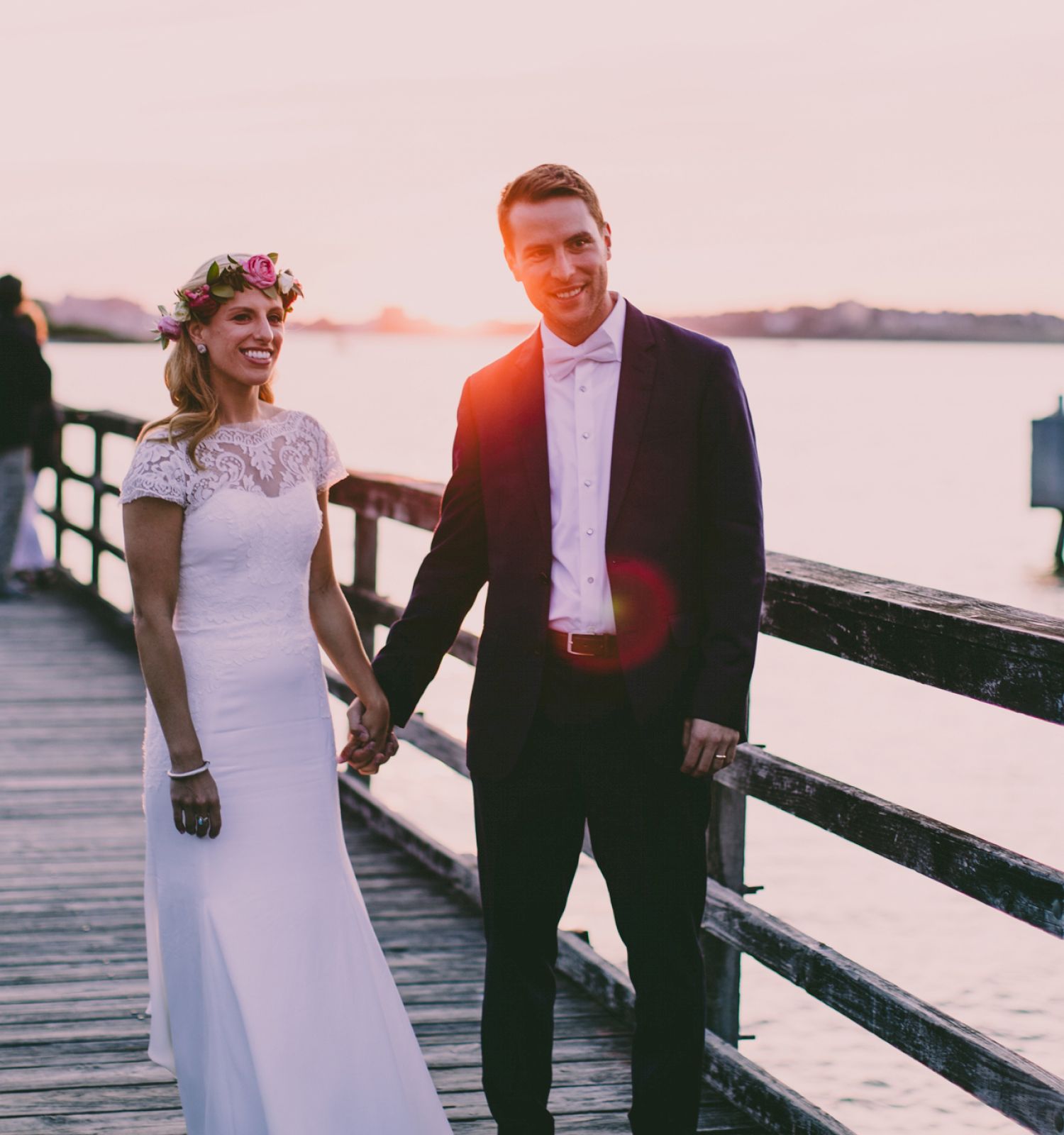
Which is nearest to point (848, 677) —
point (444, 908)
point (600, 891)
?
point (600, 891)

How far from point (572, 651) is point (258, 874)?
0.78 m

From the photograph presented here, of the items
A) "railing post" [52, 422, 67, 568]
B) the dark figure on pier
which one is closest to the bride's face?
the dark figure on pier

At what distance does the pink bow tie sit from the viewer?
2.53m

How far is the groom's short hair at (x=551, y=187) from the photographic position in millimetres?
2449

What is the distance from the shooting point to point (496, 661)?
2590mm

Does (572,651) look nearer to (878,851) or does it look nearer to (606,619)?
(606,619)

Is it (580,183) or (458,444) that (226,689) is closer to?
(458,444)

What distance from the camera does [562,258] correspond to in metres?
2.46

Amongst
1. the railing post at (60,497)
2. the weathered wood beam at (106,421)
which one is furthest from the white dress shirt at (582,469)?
the railing post at (60,497)

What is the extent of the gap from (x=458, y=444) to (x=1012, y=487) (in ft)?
156

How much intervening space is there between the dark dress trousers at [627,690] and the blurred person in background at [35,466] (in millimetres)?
7118

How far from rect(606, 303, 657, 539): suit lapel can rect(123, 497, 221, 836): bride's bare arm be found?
32.1 inches

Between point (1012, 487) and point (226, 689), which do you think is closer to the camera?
point (226, 689)

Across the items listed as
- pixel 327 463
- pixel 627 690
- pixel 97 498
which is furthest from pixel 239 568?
pixel 97 498
